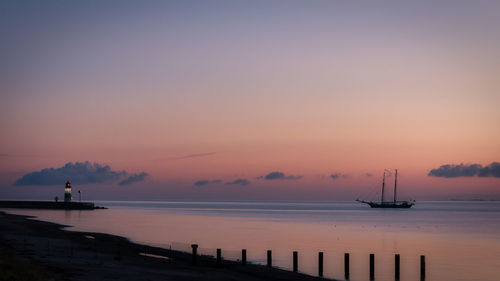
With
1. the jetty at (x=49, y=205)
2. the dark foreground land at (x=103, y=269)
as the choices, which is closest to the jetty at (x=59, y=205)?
the jetty at (x=49, y=205)

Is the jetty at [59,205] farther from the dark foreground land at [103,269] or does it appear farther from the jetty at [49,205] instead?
the dark foreground land at [103,269]

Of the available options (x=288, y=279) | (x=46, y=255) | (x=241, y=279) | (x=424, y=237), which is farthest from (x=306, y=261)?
(x=424, y=237)

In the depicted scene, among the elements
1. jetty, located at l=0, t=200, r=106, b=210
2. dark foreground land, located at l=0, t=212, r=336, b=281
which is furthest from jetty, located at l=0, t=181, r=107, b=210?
dark foreground land, located at l=0, t=212, r=336, b=281

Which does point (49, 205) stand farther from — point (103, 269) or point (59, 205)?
point (103, 269)

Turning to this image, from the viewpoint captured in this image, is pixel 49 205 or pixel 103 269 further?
pixel 49 205

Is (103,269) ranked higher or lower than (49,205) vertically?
higher

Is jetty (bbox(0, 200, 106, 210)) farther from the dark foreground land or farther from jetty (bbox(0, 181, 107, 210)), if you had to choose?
the dark foreground land

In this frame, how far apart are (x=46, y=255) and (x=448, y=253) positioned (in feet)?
142

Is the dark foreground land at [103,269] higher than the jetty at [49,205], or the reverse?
the dark foreground land at [103,269]

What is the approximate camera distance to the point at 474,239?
83312 mm

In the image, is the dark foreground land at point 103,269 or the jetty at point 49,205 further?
the jetty at point 49,205

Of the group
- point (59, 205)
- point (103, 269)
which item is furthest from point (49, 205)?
point (103, 269)

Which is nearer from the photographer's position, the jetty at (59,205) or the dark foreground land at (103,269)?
the dark foreground land at (103,269)

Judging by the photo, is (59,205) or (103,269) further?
(59,205)
